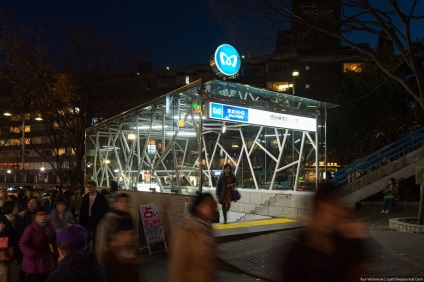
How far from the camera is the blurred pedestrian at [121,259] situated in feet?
12.4

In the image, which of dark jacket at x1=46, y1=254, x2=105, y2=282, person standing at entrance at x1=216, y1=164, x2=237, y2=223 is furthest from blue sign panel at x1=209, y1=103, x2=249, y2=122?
dark jacket at x1=46, y1=254, x2=105, y2=282

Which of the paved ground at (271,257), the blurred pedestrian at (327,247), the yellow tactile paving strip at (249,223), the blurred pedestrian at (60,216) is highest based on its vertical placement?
the blurred pedestrian at (327,247)

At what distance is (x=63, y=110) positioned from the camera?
24.3 meters

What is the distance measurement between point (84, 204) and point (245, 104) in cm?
511

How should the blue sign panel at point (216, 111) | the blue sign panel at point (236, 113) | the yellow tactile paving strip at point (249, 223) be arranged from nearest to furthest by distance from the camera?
the blue sign panel at point (216, 111) < the blue sign panel at point (236, 113) < the yellow tactile paving strip at point (249, 223)

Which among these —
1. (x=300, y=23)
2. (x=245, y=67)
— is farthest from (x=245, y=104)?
(x=245, y=67)

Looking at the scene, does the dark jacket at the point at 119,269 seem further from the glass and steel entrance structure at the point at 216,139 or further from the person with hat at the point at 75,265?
the glass and steel entrance structure at the point at 216,139

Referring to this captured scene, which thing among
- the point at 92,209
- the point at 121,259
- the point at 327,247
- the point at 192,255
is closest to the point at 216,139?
the point at 92,209

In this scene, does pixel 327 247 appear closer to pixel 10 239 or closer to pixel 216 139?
pixel 10 239

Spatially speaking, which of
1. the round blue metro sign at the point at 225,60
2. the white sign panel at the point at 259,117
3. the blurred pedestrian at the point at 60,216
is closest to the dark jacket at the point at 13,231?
the blurred pedestrian at the point at 60,216

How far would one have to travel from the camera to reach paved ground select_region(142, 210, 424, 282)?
7.69 m

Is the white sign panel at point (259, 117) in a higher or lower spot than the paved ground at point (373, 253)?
higher

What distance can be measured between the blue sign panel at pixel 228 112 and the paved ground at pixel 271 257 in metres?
3.27

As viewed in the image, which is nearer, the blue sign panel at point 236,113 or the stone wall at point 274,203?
the blue sign panel at point 236,113
